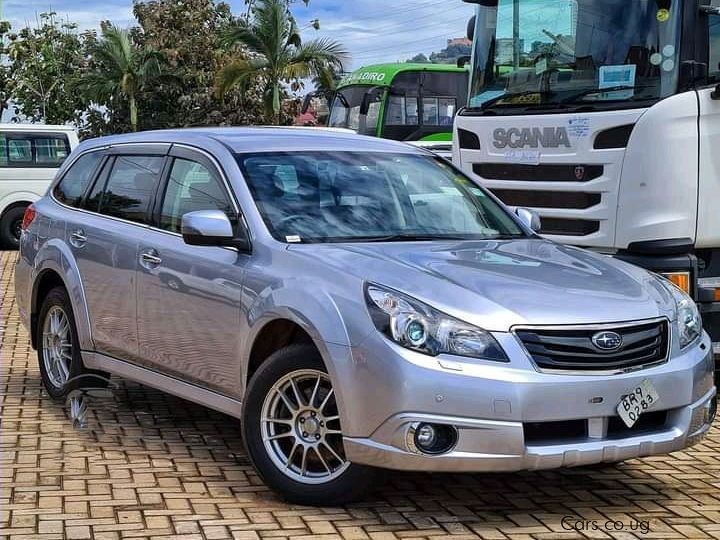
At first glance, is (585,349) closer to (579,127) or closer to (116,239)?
(116,239)

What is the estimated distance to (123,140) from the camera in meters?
7.57

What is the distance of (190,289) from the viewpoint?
6.15 m

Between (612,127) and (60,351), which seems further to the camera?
(612,127)

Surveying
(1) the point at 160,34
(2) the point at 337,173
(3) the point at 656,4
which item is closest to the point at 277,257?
(2) the point at 337,173

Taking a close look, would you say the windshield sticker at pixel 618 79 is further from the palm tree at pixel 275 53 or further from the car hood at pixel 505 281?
the palm tree at pixel 275 53

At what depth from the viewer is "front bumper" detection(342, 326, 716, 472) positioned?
4828mm

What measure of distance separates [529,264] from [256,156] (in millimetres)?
1597

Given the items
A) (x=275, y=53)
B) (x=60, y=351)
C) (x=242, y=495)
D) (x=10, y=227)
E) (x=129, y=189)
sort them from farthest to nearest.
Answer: (x=275, y=53), (x=10, y=227), (x=60, y=351), (x=129, y=189), (x=242, y=495)

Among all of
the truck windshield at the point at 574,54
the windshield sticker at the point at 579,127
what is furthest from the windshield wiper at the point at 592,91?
the windshield sticker at the point at 579,127

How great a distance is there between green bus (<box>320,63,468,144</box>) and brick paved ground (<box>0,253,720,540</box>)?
51.1 feet

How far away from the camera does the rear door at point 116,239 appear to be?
6.79m

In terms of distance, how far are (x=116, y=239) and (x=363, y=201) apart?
5.23 ft

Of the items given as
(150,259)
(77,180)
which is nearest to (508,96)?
(77,180)

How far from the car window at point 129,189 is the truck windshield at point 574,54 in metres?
3.34
